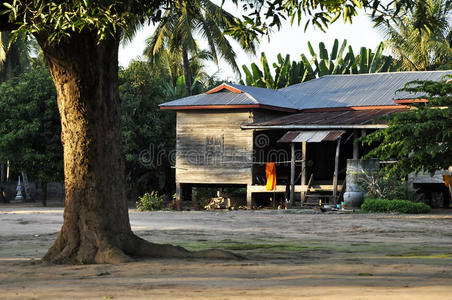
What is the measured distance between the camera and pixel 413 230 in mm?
16797

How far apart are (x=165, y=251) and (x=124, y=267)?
47.7 inches

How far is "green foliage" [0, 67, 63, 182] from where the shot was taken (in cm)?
3238

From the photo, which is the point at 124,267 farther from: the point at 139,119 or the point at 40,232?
the point at 139,119

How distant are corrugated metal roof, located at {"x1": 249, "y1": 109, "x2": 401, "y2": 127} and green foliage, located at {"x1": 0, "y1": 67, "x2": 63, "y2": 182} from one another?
9.69 m

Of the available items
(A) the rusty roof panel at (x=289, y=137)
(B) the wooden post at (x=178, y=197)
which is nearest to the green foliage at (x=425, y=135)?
(A) the rusty roof panel at (x=289, y=137)

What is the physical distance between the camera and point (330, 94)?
31.4 metres

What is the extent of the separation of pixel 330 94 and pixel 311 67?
27.8 feet

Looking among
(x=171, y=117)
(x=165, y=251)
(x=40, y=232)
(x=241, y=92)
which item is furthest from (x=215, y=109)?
(x=165, y=251)

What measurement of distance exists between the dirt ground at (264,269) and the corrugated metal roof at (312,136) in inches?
368

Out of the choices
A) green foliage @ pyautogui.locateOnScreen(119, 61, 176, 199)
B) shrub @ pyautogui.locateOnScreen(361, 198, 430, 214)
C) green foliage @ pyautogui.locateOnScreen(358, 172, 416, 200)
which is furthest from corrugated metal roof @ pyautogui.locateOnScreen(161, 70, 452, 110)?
shrub @ pyautogui.locateOnScreen(361, 198, 430, 214)

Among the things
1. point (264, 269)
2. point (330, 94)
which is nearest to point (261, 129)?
point (330, 94)

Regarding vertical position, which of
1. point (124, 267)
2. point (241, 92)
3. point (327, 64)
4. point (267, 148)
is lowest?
point (124, 267)

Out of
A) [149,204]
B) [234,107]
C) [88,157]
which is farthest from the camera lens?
[234,107]

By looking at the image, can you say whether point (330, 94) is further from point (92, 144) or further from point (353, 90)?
point (92, 144)
